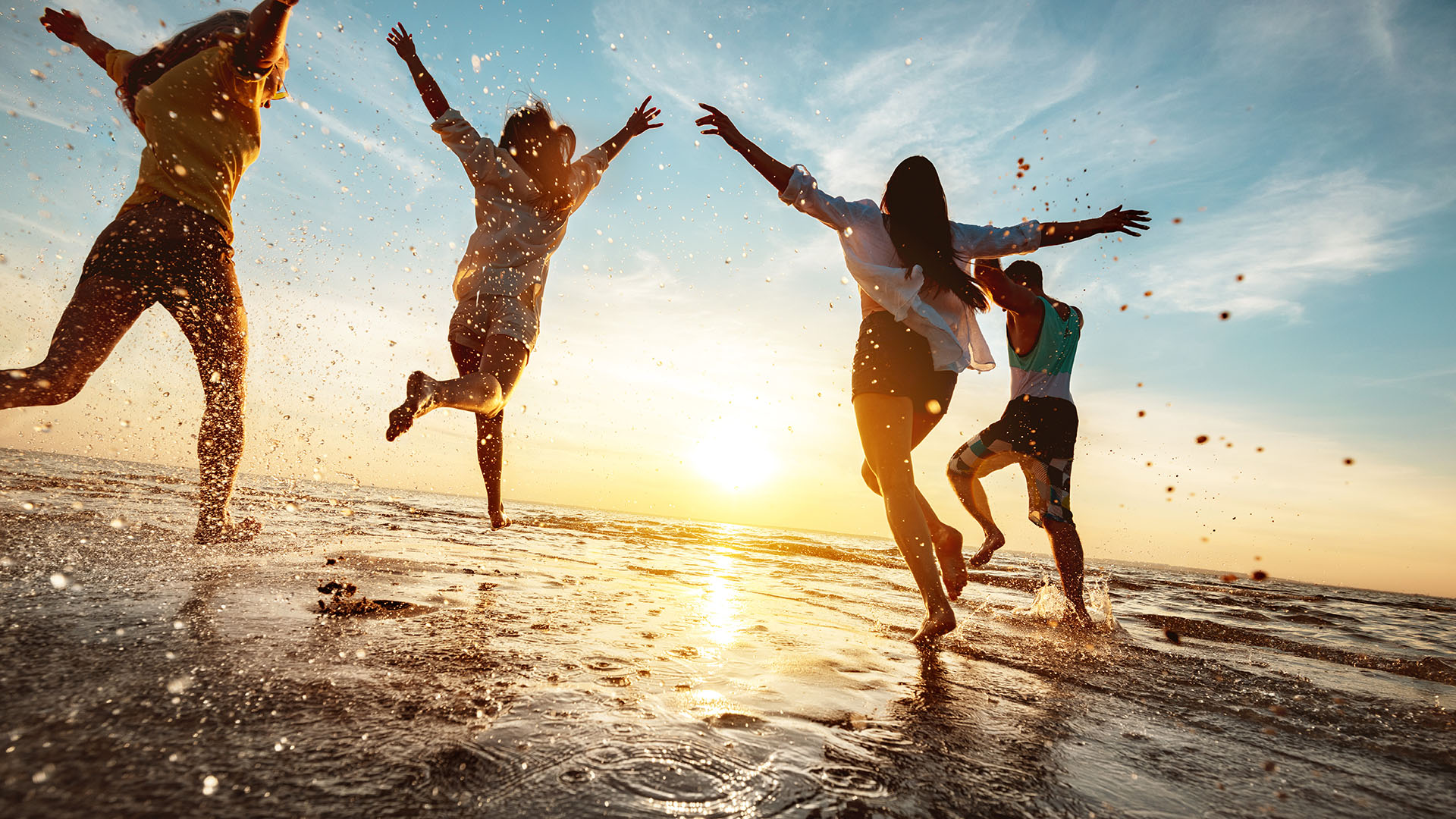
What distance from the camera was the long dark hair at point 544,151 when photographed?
11.8 feet

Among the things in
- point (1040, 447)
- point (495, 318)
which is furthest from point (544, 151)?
point (1040, 447)

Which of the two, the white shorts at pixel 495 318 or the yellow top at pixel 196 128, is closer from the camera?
the yellow top at pixel 196 128

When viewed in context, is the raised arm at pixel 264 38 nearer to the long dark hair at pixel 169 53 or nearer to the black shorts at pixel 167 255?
the long dark hair at pixel 169 53

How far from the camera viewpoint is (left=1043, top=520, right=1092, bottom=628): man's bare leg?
3.77 meters

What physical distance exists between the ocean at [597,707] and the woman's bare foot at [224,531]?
0.09 m

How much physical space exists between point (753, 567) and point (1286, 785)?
18.0 ft

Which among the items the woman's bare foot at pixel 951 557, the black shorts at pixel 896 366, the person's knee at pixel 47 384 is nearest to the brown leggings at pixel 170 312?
the person's knee at pixel 47 384

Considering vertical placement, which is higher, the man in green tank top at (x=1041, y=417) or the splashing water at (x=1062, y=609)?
the man in green tank top at (x=1041, y=417)

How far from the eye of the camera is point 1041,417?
403cm

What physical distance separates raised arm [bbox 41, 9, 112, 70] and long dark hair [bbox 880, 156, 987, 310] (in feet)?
12.9

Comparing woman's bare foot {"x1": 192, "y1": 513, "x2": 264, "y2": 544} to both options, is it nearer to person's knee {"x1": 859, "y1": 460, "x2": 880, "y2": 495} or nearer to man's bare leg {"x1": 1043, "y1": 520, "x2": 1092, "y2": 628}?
person's knee {"x1": 859, "y1": 460, "x2": 880, "y2": 495}

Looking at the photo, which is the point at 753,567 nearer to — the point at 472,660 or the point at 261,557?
the point at 261,557

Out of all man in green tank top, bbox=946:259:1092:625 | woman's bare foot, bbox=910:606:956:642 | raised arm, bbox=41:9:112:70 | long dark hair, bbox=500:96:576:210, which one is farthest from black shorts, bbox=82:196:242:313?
man in green tank top, bbox=946:259:1092:625

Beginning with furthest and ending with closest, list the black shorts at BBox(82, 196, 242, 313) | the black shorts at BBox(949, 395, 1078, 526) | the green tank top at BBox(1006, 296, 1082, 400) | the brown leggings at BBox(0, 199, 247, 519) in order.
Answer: the green tank top at BBox(1006, 296, 1082, 400) < the black shorts at BBox(949, 395, 1078, 526) < the black shorts at BBox(82, 196, 242, 313) < the brown leggings at BBox(0, 199, 247, 519)
